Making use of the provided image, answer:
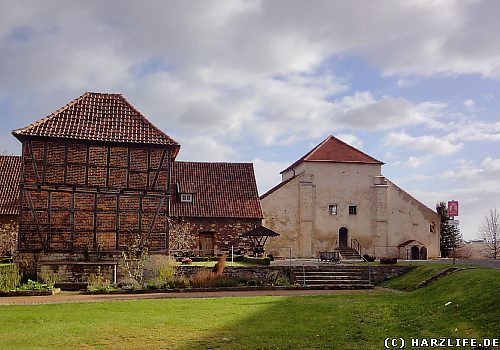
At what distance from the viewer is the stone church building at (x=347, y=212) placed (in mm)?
45375

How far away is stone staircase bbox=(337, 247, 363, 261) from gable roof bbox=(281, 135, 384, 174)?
23.6 ft

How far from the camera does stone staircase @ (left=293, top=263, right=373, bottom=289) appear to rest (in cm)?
2634

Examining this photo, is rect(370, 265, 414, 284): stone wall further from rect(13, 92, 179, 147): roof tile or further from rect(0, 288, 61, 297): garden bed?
rect(0, 288, 61, 297): garden bed

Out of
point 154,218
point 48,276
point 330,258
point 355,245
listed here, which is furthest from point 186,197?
point 48,276

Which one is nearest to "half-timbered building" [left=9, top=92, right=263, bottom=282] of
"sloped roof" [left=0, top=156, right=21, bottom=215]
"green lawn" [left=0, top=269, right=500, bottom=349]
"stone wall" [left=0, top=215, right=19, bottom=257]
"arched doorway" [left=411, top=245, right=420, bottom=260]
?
"green lawn" [left=0, top=269, right=500, bottom=349]

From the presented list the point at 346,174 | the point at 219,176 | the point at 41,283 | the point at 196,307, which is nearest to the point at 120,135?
the point at 41,283

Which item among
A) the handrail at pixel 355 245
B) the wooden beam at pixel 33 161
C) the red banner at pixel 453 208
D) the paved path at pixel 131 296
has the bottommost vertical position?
the paved path at pixel 131 296

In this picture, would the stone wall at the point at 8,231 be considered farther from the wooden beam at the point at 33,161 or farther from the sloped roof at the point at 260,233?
the sloped roof at the point at 260,233

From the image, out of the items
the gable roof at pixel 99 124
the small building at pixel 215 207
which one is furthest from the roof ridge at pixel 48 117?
the small building at pixel 215 207

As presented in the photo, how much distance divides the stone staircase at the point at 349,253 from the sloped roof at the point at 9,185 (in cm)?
2399

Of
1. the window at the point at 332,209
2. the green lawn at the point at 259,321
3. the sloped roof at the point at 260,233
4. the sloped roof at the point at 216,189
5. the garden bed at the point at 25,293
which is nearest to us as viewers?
the green lawn at the point at 259,321

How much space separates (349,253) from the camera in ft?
147

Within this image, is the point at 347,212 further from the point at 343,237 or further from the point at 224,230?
the point at 224,230

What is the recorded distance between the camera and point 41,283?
82.5ft
